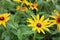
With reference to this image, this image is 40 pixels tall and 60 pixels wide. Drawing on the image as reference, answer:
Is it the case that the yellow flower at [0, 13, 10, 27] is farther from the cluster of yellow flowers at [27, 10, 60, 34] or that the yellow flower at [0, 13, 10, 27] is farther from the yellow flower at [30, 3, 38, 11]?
the yellow flower at [30, 3, 38, 11]

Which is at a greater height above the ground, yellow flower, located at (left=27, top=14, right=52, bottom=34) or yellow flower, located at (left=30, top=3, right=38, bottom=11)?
yellow flower, located at (left=30, top=3, right=38, bottom=11)

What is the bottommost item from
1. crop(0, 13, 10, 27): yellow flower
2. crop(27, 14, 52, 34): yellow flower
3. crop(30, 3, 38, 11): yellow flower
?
crop(27, 14, 52, 34): yellow flower

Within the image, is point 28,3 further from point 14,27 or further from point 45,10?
point 14,27

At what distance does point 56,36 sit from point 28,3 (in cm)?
33

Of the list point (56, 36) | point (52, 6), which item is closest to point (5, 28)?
point (56, 36)

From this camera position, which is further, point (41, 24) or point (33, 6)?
point (33, 6)

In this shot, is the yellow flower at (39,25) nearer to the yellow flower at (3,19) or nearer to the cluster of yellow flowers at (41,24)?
the cluster of yellow flowers at (41,24)

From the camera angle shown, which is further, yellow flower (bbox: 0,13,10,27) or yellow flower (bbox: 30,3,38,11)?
yellow flower (bbox: 30,3,38,11)

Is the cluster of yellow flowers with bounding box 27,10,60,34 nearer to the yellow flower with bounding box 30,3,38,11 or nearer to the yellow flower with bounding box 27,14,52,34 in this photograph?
the yellow flower with bounding box 27,14,52,34

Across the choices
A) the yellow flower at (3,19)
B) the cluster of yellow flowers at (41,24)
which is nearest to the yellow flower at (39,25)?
the cluster of yellow flowers at (41,24)

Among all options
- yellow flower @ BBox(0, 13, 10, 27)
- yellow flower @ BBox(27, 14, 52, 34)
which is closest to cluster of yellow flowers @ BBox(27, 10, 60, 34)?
yellow flower @ BBox(27, 14, 52, 34)

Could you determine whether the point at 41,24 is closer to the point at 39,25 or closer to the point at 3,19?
the point at 39,25

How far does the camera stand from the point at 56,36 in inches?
52.1

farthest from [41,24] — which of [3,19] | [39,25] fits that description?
[3,19]
